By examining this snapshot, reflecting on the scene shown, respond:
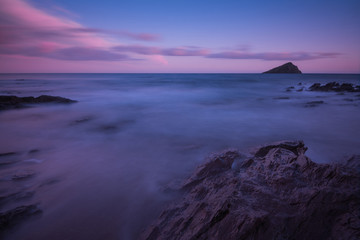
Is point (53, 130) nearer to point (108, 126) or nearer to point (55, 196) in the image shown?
point (108, 126)

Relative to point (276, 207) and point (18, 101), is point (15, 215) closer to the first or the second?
point (276, 207)

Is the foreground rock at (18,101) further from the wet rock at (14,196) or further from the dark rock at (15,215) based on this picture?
the dark rock at (15,215)

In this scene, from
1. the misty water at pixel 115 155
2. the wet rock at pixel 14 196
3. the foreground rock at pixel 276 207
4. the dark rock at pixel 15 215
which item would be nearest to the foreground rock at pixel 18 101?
the misty water at pixel 115 155

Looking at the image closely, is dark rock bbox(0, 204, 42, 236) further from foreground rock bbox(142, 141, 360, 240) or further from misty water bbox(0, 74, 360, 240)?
foreground rock bbox(142, 141, 360, 240)

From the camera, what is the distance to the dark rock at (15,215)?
2.63 meters

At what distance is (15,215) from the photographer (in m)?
2.76

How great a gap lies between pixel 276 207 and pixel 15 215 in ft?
11.4

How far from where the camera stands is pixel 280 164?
8.43ft

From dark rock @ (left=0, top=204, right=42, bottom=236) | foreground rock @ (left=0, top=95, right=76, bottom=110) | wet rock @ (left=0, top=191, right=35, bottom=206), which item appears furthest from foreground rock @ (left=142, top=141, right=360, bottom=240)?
foreground rock @ (left=0, top=95, right=76, bottom=110)

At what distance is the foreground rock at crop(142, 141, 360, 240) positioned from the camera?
5.48ft

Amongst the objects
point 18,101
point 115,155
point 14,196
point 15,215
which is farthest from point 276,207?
point 18,101

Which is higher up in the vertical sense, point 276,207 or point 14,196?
point 276,207

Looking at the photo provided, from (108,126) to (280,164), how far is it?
704cm

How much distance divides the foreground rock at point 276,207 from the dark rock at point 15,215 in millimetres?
1878
